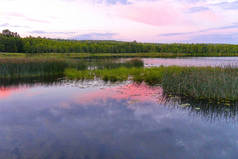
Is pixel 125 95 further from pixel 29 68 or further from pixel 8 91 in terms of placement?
pixel 29 68

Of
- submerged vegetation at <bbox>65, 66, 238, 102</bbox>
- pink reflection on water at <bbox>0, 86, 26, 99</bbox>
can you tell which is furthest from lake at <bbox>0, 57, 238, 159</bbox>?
submerged vegetation at <bbox>65, 66, 238, 102</bbox>

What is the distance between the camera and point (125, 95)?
457 inches

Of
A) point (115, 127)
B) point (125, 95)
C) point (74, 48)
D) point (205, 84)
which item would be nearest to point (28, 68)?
point (125, 95)

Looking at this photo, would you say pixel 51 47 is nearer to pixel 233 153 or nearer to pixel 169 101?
pixel 169 101

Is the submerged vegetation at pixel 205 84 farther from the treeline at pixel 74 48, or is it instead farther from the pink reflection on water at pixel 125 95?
the treeline at pixel 74 48

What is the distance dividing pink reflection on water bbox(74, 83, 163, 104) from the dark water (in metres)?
0.05

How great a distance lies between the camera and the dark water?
5.38 meters

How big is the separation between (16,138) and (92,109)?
3505 millimetres

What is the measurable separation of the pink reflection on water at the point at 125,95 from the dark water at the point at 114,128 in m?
0.05

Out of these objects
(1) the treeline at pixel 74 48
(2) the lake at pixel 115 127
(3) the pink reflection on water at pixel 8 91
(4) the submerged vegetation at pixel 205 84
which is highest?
(1) the treeline at pixel 74 48

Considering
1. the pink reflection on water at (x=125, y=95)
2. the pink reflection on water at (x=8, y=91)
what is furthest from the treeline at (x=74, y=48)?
the pink reflection on water at (x=125, y=95)

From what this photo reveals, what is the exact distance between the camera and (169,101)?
10.2m

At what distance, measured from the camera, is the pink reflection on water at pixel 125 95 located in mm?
10695

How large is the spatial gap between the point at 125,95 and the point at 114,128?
4711 millimetres
